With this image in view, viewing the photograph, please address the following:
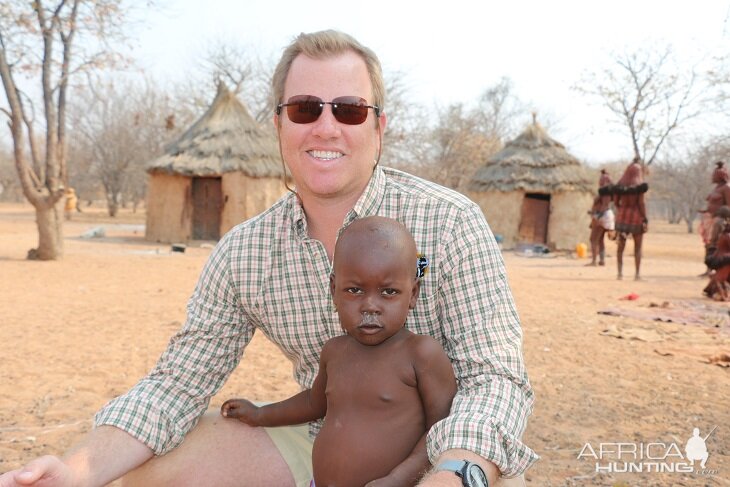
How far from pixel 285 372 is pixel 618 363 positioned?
2.68 metres

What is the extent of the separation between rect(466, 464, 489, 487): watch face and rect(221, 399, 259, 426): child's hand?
863 millimetres

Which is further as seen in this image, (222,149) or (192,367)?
(222,149)

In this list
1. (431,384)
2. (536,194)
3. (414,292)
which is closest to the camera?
(431,384)

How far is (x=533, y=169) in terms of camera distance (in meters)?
19.8

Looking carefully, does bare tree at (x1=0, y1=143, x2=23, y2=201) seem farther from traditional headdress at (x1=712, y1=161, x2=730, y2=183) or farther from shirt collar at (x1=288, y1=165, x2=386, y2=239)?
shirt collar at (x1=288, y1=165, x2=386, y2=239)

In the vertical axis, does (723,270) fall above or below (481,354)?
below

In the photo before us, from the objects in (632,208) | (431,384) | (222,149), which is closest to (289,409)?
(431,384)

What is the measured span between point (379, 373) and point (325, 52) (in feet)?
3.52

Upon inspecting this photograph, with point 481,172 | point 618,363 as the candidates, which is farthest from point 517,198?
point 618,363

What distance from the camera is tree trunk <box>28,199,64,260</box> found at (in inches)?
465

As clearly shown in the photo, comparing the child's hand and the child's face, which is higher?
the child's face

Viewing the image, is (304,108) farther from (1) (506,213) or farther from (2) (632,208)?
(1) (506,213)

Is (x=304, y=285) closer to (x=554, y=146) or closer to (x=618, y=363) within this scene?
(x=618, y=363)

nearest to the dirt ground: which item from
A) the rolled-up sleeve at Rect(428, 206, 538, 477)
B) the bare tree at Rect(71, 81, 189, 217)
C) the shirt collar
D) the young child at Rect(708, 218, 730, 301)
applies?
the young child at Rect(708, 218, 730, 301)
